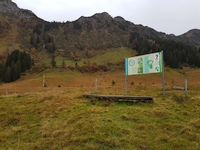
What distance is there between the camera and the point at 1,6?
16800 centimetres

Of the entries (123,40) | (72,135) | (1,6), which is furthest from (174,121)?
(1,6)

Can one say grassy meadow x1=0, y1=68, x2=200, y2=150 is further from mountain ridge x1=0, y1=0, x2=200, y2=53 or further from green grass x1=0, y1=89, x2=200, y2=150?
mountain ridge x1=0, y1=0, x2=200, y2=53

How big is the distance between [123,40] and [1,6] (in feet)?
361

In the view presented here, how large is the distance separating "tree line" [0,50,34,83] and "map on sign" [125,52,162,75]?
187 feet

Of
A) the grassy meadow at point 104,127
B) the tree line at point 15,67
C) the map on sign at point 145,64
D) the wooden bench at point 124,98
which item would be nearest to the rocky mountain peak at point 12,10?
the tree line at point 15,67

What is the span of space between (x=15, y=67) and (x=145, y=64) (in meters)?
60.7

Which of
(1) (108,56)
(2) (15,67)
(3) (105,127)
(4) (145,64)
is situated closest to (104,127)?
(3) (105,127)

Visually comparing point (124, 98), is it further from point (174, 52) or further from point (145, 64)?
point (174, 52)

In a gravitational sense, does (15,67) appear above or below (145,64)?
above

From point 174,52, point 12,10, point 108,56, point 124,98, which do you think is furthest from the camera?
point 12,10

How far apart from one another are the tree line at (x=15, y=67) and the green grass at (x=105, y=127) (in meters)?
57.4

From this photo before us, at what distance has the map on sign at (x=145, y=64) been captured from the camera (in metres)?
14.8

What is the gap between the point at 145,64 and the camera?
15.6m

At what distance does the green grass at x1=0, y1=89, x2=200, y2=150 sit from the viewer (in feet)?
22.7
